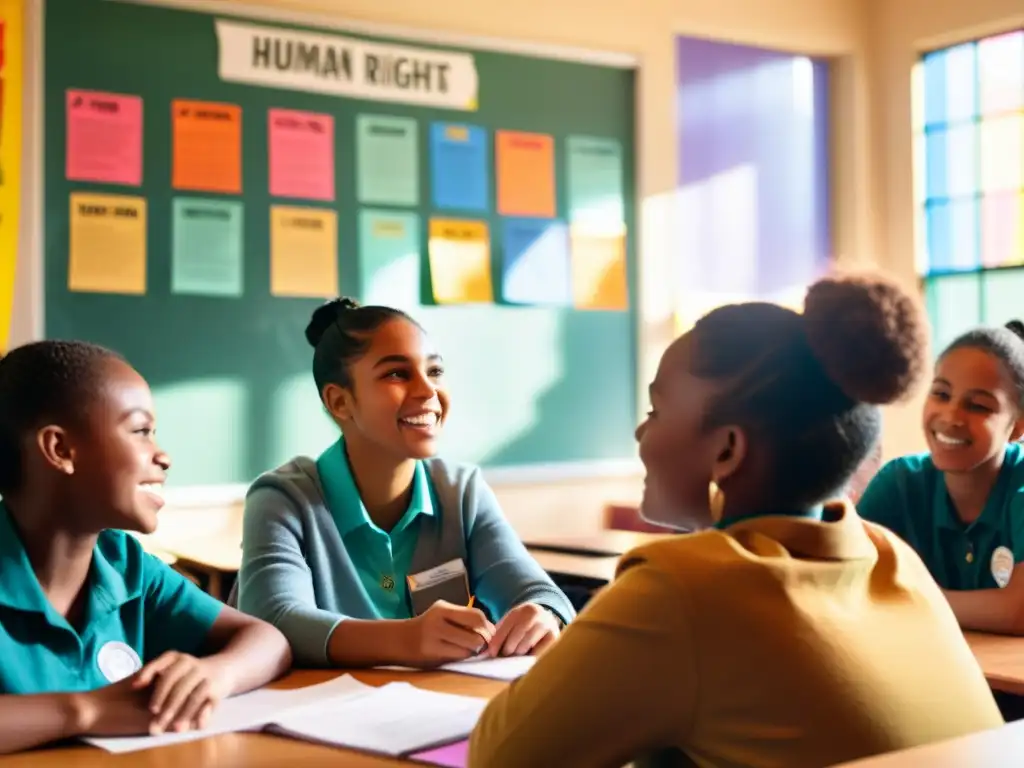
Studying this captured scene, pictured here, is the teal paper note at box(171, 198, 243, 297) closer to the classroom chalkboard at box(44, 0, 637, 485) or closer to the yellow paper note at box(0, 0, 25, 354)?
the classroom chalkboard at box(44, 0, 637, 485)

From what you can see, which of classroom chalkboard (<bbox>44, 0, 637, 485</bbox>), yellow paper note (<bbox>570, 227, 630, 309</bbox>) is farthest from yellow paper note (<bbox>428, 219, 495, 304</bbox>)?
yellow paper note (<bbox>570, 227, 630, 309</bbox>)

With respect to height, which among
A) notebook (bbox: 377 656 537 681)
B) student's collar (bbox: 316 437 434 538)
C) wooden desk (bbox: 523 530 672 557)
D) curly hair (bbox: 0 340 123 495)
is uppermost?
curly hair (bbox: 0 340 123 495)

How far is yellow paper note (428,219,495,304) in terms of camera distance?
14.0 feet

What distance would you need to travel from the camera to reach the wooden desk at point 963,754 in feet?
3.20

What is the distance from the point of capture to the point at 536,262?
14.6 ft

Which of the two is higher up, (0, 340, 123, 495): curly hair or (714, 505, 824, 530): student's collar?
(0, 340, 123, 495): curly hair

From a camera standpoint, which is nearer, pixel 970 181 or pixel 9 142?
pixel 9 142

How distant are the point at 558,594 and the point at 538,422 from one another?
92.0 inches

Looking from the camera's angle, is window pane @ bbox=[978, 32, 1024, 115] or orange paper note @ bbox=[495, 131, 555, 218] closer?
orange paper note @ bbox=[495, 131, 555, 218]

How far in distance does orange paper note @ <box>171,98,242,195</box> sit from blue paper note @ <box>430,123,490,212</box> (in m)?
0.66

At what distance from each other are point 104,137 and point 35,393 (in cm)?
228

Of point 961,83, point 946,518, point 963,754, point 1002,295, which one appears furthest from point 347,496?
point 961,83

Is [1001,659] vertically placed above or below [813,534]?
below

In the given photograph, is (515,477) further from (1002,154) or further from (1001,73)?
(1001,73)
